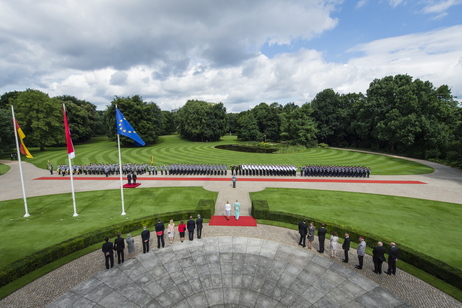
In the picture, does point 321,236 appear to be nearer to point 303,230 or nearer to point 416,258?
point 303,230

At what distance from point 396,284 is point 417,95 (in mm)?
53324

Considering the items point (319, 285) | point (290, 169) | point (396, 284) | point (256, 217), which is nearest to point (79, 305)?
point (319, 285)

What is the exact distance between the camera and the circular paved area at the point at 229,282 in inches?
344

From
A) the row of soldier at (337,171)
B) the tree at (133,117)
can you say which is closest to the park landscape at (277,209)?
the row of soldier at (337,171)

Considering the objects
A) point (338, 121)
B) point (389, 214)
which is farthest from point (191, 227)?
point (338, 121)

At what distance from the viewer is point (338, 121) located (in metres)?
72.8

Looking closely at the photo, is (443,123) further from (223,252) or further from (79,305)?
(79,305)

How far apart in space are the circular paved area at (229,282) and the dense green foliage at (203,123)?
69.1 metres

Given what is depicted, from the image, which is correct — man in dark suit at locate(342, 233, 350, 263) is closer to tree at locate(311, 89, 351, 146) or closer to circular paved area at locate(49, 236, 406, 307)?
circular paved area at locate(49, 236, 406, 307)

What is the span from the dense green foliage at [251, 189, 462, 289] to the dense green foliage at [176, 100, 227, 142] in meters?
60.0

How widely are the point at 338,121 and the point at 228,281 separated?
73116mm

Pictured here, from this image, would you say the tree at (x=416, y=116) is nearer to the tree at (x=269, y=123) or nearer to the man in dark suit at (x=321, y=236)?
the tree at (x=269, y=123)

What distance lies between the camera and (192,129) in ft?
261

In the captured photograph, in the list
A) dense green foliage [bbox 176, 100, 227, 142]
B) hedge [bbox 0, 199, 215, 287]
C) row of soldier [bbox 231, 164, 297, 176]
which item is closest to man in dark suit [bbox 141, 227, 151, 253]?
hedge [bbox 0, 199, 215, 287]
